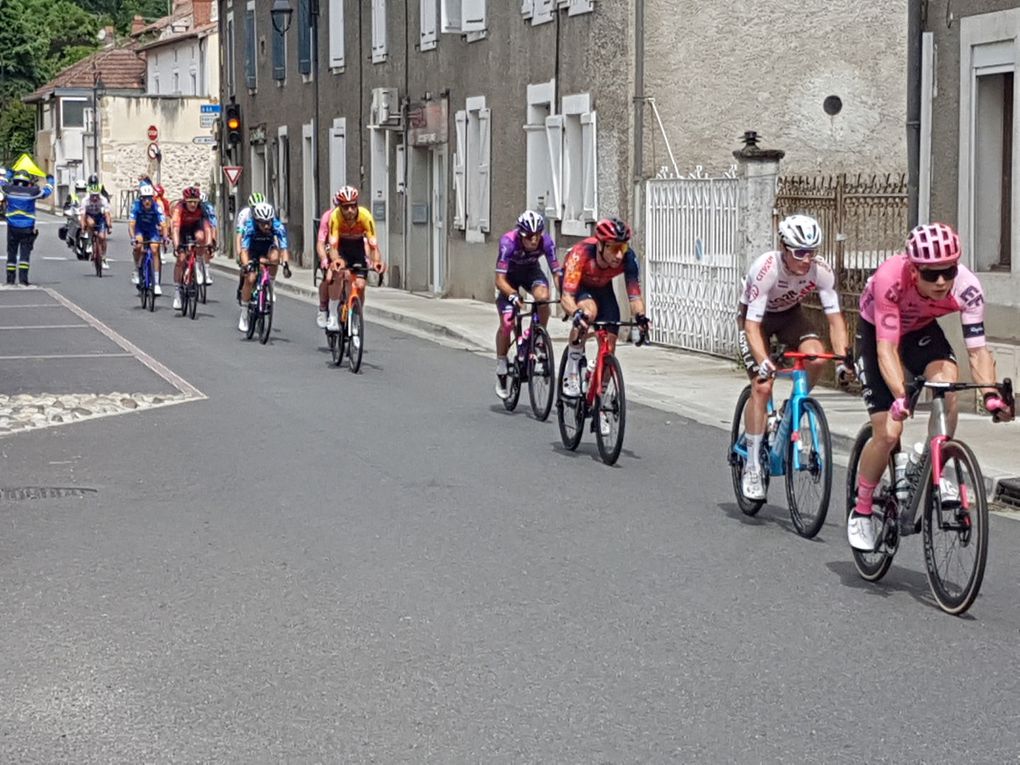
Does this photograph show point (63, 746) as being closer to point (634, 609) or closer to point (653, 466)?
point (634, 609)

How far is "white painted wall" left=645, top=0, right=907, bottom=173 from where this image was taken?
75.7 ft

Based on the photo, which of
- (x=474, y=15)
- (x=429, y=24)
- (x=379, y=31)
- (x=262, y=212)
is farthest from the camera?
(x=379, y=31)

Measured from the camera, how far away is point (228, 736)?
228 inches

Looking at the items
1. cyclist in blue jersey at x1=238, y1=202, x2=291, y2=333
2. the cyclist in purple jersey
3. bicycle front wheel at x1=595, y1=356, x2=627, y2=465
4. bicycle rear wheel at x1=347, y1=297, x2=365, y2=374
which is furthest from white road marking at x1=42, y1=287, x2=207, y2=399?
bicycle front wheel at x1=595, y1=356, x2=627, y2=465

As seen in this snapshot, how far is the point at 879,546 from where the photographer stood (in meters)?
8.25

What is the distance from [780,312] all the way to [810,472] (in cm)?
100

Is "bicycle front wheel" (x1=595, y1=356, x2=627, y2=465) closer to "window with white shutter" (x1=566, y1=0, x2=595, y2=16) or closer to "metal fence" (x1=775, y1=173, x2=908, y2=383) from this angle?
"metal fence" (x1=775, y1=173, x2=908, y2=383)

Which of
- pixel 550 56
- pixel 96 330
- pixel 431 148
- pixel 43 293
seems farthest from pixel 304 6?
pixel 96 330

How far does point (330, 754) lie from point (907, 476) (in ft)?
11.6

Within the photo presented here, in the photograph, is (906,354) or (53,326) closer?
(906,354)

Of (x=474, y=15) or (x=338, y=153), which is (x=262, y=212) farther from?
(x=338, y=153)

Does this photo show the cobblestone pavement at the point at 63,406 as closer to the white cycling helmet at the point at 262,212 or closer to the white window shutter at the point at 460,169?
the white cycling helmet at the point at 262,212

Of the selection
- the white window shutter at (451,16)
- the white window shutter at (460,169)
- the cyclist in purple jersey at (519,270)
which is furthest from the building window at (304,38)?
the cyclist in purple jersey at (519,270)

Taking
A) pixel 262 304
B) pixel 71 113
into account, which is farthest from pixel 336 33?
pixel 71 113
